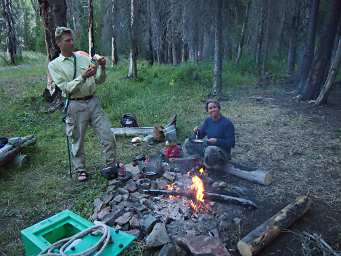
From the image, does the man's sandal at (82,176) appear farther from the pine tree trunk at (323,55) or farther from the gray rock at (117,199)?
the pine tree trunk at (323,55)

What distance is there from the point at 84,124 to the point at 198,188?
212 centimetres

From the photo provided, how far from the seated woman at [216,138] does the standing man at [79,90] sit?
1609mm

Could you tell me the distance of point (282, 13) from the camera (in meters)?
19.4

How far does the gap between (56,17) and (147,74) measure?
6610 millimetres

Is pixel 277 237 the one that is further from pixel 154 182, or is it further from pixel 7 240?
pixel 7 240

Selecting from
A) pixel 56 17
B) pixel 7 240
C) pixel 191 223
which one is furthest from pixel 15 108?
pixel 191 223

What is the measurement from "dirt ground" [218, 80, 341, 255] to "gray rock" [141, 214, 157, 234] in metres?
0.99

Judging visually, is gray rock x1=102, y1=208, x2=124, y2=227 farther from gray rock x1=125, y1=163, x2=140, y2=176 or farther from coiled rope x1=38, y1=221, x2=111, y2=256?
coiled rope x1=38, y1=221, x2=111, y2=256

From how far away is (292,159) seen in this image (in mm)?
6648

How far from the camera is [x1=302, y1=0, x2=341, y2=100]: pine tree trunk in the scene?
11.3 metres

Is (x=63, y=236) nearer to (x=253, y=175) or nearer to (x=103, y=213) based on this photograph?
(x=103, y=213)

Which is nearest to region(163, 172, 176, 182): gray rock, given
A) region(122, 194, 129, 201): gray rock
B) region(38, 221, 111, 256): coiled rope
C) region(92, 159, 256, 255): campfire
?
region(92, 159, 256, 255): campfire

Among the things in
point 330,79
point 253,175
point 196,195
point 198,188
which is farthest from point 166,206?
point 330,79

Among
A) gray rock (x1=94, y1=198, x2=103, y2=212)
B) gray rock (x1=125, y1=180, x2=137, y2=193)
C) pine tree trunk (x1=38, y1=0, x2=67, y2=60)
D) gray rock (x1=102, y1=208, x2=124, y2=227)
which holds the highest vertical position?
pine tree trunk (x1=38, y1=0, x2=67, y2=60)
